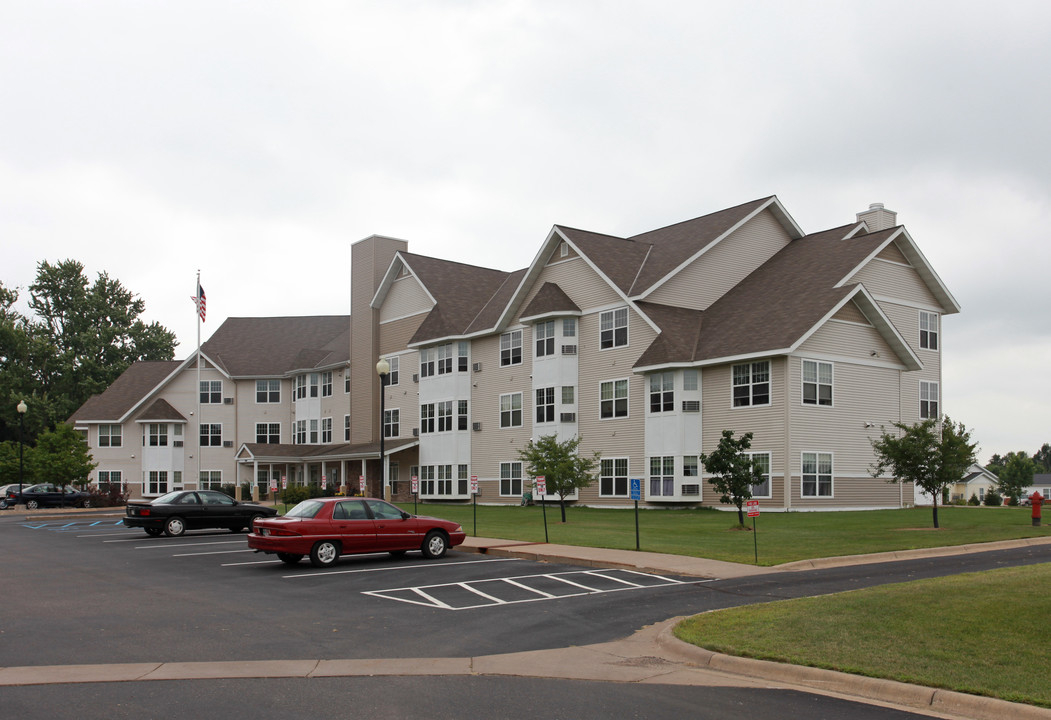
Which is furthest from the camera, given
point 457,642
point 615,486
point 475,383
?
point 475,383

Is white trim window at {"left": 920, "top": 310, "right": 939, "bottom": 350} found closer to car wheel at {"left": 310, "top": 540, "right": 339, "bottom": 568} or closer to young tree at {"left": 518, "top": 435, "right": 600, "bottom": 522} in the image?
young tree at {"left": 518, "top": 435, "right": 600, "bottom": 522}

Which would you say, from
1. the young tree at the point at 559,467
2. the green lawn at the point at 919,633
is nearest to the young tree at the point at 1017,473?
the young tree at the point at 559,467

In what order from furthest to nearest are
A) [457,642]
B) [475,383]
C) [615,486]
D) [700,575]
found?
[475,383]
[615,486]
[700,575]
[457,642]

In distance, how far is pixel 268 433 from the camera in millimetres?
66125

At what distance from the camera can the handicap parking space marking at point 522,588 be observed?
15.1 metres

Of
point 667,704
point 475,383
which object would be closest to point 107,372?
point 475,383

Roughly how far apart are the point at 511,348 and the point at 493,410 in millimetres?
3477

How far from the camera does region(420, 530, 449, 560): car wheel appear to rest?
2144cm

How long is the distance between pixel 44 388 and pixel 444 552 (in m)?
78.9

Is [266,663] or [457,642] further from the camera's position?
[457,642]

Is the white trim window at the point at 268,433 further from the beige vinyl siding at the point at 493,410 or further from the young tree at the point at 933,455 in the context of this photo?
the young tree at the point at 933,455

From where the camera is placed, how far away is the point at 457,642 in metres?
11.6

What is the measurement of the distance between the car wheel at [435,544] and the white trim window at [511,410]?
25.0 meters

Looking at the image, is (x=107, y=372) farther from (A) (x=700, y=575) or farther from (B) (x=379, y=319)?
(A) (x=700, y=575)
